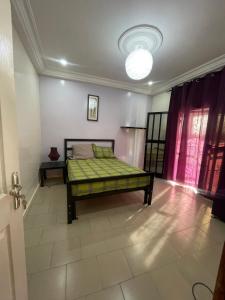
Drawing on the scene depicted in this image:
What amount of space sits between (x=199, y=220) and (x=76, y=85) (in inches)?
151

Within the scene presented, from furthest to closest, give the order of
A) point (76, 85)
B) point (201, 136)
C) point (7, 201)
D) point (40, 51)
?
point (76, 85) → point (201, 136) → point (40, 51) → point (7, 201)

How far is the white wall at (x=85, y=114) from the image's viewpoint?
11.0 ft

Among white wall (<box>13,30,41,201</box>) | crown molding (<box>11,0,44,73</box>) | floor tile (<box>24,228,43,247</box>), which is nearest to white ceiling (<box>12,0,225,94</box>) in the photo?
crown molding (<box>11,0,44,73</box>)

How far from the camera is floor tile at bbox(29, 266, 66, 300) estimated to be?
107cm

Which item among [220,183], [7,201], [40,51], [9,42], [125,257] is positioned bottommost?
[125,257]

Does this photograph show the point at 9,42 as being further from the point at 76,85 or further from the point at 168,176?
the point at 168,176

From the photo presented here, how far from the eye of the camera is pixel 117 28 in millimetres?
1840

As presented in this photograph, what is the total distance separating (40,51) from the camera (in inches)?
96.4

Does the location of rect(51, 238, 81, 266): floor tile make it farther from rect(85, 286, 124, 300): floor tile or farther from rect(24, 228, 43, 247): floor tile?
rect(85, 286, 124, 300): floor tile

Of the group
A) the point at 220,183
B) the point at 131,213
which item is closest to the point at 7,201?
the point at 131,213

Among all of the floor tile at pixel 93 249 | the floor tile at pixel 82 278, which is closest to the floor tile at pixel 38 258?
the floor tile at pixel 82 278

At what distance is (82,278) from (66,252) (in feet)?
1.10

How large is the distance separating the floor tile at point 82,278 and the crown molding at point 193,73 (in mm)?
3529

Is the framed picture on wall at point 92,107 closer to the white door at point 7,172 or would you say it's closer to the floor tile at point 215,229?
the white door at point 7,172
